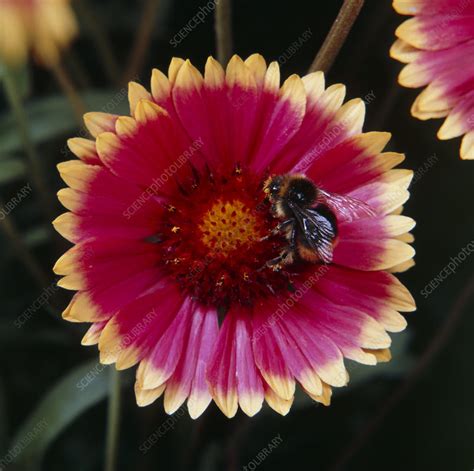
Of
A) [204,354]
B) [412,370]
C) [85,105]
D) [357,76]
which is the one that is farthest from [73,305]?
[357,76]

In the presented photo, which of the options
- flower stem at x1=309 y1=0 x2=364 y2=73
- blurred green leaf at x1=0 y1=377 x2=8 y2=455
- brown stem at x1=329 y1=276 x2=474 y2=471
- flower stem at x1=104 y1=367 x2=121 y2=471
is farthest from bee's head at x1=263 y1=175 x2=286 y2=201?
blurred green leaf at x1=0 y1=377 x2=8 y2=455

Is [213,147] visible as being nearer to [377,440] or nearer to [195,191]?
[195,191]

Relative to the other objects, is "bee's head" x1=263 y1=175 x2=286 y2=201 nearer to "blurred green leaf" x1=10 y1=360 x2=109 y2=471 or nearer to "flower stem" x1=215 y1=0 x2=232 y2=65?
"flower stem" x1=215 y1=0 x2=232 y2=65

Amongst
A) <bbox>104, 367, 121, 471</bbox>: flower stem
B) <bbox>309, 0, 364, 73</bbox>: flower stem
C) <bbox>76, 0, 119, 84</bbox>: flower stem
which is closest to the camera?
<bbox>309, 0, 364, 73</bbox>: flower stem

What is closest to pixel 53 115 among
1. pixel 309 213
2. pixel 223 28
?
pixel 223 28

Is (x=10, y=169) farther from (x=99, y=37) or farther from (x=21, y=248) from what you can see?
(x=99, y=37)

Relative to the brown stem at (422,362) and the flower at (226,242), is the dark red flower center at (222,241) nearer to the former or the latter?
the flower at (226,242)

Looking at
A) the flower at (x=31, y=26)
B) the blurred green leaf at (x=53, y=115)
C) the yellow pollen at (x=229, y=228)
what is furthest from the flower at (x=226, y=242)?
the blurred green leaf at (x=53, y=115)
